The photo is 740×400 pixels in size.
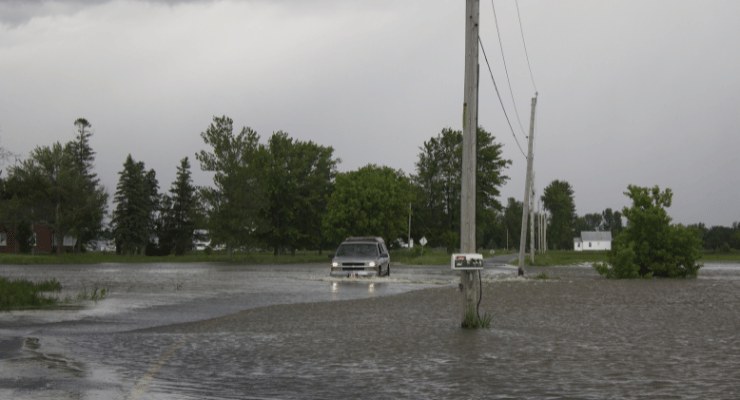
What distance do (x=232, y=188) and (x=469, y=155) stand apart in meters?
79.6

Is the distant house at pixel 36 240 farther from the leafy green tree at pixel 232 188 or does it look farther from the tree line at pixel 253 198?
the leafy green tree at pixel 232 188

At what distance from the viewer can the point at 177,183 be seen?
133 meters

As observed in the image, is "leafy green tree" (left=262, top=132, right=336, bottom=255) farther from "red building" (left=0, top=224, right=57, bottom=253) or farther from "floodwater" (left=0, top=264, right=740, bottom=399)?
"floodwater" (left=0, top=264, right=740, bottom=399)

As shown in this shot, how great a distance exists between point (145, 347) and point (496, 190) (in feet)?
334

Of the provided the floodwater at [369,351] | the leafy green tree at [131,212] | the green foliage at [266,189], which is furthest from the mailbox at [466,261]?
the leafy green tree at [131,212]

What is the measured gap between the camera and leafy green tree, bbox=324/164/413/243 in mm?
108438

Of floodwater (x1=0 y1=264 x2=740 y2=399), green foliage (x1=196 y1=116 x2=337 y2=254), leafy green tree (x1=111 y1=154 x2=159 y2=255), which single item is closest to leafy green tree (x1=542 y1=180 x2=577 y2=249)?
green foliage (x1=196 y1=116 x2=337 y2=254)

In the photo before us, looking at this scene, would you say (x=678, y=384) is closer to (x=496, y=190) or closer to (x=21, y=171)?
(x=21, y=171)

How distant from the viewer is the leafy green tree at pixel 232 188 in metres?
93.9

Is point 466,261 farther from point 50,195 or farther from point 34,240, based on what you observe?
point 34,240

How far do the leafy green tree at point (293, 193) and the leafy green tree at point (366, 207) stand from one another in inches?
240

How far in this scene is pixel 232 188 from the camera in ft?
310

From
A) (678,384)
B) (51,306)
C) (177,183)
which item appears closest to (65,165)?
(177,183)

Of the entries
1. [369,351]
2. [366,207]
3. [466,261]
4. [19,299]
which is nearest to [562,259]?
[366,207]
